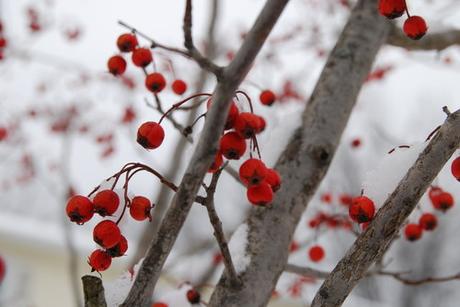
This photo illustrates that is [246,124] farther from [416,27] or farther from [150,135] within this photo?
[416,27]

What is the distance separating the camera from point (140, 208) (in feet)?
3.95

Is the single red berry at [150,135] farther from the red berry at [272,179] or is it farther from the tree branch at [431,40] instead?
the tree branch at [431,40]

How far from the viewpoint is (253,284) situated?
1.49 meters

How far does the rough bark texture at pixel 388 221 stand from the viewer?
3.48 ft

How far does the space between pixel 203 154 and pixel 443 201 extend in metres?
1.24

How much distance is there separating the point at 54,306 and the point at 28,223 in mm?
2120

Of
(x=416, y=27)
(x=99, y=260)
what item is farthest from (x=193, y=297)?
(x=416, y=27)

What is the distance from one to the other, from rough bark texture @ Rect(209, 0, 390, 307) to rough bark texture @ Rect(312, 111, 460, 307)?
0.44 meters

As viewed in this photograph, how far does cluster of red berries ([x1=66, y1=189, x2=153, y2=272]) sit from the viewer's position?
1166 mm

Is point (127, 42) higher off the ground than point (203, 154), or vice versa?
point (127, 42)

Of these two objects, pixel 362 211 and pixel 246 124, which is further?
pixel 362 211

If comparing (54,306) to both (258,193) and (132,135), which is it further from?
(258,193)

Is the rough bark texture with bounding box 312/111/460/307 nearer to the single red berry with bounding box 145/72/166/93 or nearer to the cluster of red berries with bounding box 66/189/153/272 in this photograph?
the cluster of red berries with bounding box 66/189/153/272

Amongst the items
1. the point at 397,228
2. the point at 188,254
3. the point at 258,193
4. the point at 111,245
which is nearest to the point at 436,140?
the point at 397,228
